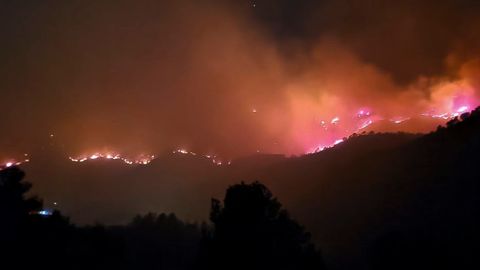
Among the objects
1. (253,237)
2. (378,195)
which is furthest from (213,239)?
(378,195)

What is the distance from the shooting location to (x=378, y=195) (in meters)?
39.1

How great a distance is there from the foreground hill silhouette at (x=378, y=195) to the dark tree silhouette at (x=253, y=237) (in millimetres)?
5278

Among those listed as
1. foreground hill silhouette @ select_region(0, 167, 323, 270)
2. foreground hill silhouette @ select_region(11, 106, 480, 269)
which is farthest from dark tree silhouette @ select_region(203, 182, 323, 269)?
foreground hill silhouette @ select_region(11, 106, 480, 269)

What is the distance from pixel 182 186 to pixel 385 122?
3698 cm

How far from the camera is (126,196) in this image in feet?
303

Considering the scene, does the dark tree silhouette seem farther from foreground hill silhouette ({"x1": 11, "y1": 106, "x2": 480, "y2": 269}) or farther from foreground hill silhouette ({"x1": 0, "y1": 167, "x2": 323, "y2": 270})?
foreground hill silhouette ({"x1": 11, "y1": 106, "x2": 480, "y2": 269})

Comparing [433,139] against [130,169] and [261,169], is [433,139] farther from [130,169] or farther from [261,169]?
[130,169]

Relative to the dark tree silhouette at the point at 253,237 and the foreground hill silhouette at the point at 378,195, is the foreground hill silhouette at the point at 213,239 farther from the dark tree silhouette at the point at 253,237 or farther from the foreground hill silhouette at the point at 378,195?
the foreground hill silhouette at the point at 378,195

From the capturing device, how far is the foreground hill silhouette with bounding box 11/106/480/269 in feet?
83.4

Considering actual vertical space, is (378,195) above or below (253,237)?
above

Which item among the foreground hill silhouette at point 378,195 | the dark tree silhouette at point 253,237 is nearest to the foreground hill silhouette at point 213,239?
the dark tree silhouette at point 253,237

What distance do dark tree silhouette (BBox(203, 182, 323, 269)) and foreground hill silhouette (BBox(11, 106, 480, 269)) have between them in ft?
17.3

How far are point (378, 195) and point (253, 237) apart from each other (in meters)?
22.5

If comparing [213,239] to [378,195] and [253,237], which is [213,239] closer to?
[253,237]
